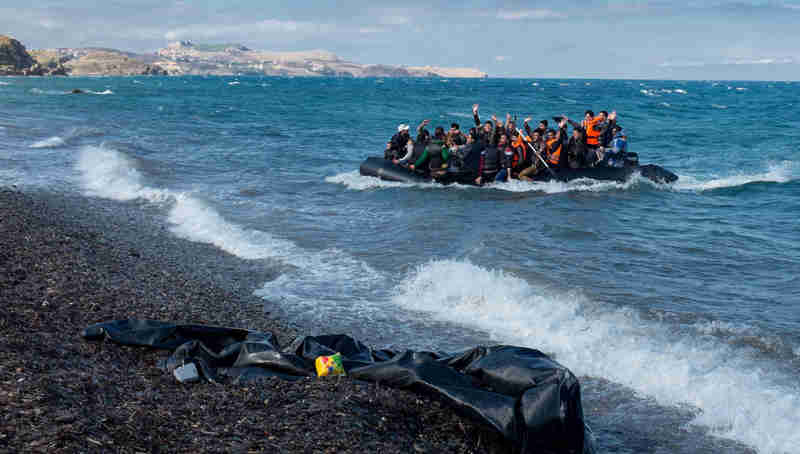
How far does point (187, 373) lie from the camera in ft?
15.6

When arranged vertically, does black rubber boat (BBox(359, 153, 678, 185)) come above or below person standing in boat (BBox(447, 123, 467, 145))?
below

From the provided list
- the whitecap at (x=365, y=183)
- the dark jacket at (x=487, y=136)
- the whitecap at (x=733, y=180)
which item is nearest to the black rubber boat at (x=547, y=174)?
the whitecap at (x=365, y=183)

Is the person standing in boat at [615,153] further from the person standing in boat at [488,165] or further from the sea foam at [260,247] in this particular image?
the sea foam at [260,247]

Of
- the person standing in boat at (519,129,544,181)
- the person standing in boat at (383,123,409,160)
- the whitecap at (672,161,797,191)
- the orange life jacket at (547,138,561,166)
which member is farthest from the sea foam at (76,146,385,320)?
the whitecap at (672,161,797,191)

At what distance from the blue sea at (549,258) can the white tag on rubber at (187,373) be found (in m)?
2.58

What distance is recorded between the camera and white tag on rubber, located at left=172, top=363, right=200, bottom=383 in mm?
4727

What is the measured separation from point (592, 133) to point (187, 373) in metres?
14.3

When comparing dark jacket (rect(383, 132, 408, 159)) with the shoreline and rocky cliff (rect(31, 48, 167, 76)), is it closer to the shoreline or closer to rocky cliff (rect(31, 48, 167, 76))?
the shoreline

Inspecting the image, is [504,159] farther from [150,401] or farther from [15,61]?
[15,61]

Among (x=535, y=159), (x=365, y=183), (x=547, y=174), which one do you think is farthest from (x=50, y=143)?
(x=547, y=174)

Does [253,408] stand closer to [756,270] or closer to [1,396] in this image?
[1,396]

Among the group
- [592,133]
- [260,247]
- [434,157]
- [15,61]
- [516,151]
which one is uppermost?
[15,61]

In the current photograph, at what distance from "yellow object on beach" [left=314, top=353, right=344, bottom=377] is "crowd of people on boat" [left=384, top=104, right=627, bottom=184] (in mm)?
12398

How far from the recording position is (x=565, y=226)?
504 inches
